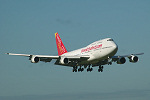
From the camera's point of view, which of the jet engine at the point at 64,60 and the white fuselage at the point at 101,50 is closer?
the white fuselage at the point at 101,50

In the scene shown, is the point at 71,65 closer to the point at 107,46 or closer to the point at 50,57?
the point at 50,57

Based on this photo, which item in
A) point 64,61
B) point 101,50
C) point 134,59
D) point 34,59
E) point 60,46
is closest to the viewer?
point 101,50

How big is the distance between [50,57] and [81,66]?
25.0 feet

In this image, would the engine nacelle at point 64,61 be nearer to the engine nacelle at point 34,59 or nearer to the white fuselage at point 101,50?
the white fuselage at point 101,50

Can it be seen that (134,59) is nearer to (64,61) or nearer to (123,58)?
(123,58)

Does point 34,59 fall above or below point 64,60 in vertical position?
above

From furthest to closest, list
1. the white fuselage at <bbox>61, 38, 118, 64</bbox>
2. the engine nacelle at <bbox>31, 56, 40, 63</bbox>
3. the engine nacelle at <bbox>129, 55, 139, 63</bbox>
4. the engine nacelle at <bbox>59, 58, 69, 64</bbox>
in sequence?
the engine nacelle at <bbox>129, 55, 139, 63</bbox>
the engine nacelle at <bbox>59, 58, 69, 64</bbox>
the engine nacelle at <bbox>31, 56, 40, 63</bbox>
the white fuselage at <bbox>61, 38, 118, 64</bbox>

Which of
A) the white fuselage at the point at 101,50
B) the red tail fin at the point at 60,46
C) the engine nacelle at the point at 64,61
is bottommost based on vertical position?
the engine nacelle at the point at 64,61

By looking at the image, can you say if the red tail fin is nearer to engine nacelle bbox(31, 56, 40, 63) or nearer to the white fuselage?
engine nacelle bbox(31, 56, 40, 63)

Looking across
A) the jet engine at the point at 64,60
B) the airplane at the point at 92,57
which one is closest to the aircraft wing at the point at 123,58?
the airplane at the point at 92,57

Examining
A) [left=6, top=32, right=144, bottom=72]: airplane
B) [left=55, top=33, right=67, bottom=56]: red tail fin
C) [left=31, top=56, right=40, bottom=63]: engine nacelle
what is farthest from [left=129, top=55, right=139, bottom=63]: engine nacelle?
[left=55, top=33, right=67, bottom=56]: red tail fin

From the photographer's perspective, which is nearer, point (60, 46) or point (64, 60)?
point (64, 60)

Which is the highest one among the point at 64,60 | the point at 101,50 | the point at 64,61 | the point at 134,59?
the point at 101,50

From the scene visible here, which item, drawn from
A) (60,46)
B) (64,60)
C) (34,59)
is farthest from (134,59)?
(60,46)
